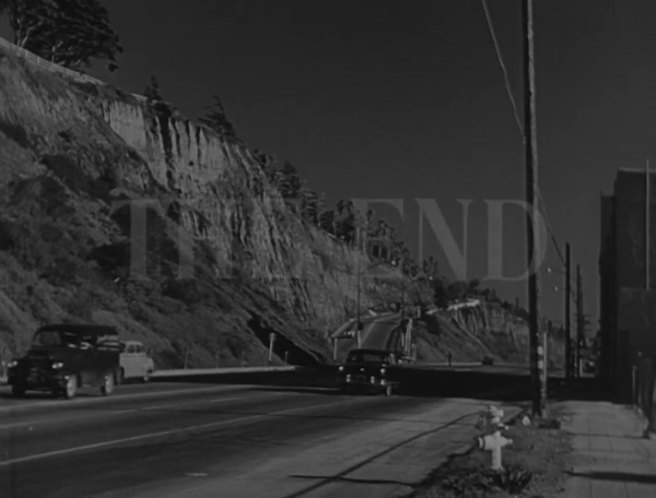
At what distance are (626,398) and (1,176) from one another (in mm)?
37244

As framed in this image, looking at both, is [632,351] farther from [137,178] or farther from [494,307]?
[494,307]

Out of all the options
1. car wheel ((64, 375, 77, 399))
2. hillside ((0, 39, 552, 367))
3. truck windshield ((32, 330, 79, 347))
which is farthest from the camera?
hillside ((0, 39, 552, 367))

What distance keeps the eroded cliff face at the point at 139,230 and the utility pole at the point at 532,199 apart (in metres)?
26.9

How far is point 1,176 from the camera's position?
204 feet

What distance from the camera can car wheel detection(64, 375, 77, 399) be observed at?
29297 millimetres

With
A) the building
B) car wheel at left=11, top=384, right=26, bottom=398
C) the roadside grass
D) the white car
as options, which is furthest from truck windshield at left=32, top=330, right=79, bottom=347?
the building

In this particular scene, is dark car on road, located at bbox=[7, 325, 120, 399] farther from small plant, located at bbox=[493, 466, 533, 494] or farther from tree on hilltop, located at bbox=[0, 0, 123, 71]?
tree on hilltop, located at bbox=[0, 0, 123, 71]

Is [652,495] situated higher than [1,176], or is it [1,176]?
[1,176]

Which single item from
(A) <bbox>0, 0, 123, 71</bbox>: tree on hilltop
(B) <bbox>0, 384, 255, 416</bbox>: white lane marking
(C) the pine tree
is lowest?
(B) <bbox>0, 384, 255, 416</bbox>: white lane marking

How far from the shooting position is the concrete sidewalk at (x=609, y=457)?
13609 millimetres

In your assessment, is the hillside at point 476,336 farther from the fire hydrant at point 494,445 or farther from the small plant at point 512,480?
the small plant at point 512,480

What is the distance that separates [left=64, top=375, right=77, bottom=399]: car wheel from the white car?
25.1ft

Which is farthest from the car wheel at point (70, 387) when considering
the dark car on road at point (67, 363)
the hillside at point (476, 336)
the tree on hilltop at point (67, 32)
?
the hillside at point (476, 336)

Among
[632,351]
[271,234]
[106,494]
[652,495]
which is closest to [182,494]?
[106,494]
